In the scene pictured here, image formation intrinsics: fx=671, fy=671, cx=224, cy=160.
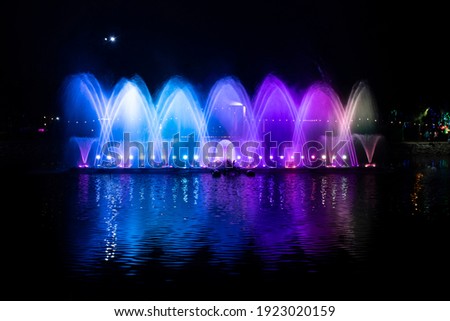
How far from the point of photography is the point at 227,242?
12641 mm

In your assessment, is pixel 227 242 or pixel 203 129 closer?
pixel 227 242

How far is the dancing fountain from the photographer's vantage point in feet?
110

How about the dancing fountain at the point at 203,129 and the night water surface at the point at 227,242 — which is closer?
the night water surface at the point at 227,242

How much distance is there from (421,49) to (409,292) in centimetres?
3950

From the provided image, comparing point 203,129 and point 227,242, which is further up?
point 203,129

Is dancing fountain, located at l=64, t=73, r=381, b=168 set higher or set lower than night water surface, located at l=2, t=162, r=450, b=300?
higher

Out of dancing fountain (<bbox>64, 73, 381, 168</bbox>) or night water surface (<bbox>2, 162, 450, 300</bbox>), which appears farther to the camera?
dancing fountain (<bbox>64, 73, 381, 168</bbox>)

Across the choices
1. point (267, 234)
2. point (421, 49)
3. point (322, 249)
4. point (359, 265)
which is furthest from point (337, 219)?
point (421, 49)

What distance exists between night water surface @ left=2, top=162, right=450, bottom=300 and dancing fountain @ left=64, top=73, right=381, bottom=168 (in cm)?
1016

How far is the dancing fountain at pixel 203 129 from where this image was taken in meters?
33.6

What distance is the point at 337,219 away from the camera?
15500 millimetres

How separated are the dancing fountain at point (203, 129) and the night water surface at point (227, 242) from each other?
10.2 meters

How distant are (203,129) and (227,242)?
2620 centimetres

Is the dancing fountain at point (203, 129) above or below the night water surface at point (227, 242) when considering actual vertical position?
above
